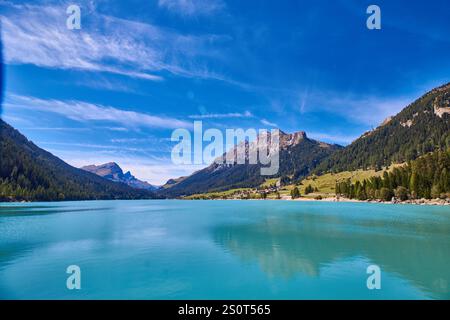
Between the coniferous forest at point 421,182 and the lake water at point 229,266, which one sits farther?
the coniferous forest at point 421,182

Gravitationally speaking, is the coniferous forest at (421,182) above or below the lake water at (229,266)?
above

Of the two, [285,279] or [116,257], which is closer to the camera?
[285,279]

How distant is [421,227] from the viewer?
6391 centimetres

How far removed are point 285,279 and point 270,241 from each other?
21577 millimetres

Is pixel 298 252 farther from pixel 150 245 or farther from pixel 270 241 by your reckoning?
pixel 150 245

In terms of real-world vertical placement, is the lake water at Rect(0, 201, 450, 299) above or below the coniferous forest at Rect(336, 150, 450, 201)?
below

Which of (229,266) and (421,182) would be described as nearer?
(229,266)

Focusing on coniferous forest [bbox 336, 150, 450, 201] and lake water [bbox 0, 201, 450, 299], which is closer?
lake water [bbox 0, 201, 450, 299]

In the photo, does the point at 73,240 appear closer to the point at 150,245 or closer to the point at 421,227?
the point at 150,245

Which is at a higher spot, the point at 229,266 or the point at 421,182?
the point at 421,182
